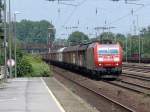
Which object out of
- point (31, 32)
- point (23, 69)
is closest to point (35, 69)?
point (23, 69)

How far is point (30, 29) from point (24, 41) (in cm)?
1586

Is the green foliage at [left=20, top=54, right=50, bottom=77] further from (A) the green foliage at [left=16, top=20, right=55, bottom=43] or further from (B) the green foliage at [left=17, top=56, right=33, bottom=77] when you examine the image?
(A) the green foliage at [left=16, top=20, right=55, bottom=43]

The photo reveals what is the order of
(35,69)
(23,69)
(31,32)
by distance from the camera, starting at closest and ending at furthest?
(35,69)
(23,69)
(31,32)

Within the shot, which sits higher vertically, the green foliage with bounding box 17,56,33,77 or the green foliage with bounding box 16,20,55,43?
the green foliage with bounding box 16,20,55,43

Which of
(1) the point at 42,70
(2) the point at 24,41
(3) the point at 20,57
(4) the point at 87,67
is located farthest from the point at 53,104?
(2) the point at 24,41

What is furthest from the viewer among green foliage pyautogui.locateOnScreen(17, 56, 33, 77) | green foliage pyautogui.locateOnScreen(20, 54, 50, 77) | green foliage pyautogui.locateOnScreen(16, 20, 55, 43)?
green foliage pyautogui.locateOnScreen(16, 20, 55, 43)

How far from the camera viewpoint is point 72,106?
22469 mm

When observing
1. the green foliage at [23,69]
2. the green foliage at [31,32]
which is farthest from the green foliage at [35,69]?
the green foliage at [31,32]

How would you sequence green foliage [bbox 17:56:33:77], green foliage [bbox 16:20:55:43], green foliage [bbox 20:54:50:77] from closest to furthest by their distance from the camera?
1. green foliage [bbox 20:54:50:77]
2. green foliage [bbox 17:56:33:77]
3. green foliage [bbox 16:20:55:43]

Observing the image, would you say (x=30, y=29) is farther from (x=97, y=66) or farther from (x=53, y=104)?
(x=53, y=104)

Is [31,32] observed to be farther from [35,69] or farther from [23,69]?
[35,69]

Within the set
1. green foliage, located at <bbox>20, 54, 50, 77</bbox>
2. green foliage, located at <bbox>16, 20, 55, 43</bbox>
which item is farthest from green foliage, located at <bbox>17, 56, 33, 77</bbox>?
green foliage, located at <bbox>16, 20, 55, 43</bbox>

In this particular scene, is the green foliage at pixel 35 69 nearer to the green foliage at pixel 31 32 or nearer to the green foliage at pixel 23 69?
the green foliage at pixel 23 69

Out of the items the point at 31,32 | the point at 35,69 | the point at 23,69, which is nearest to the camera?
the point at 35,69
